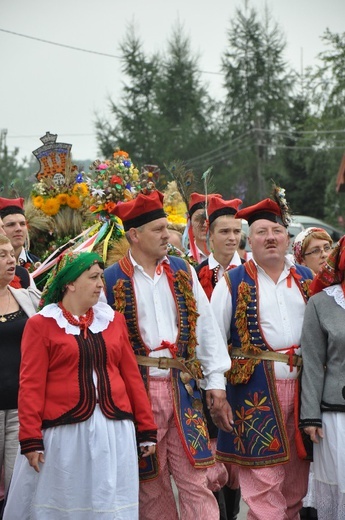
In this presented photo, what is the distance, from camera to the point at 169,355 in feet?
19.9

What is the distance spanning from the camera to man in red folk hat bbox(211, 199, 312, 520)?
20.9 ft

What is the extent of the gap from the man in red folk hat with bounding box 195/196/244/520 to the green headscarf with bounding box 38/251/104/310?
2.14 metres

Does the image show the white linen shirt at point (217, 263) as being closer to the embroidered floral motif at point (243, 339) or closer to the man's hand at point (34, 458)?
the embroidered floral motif at point (243, 339)

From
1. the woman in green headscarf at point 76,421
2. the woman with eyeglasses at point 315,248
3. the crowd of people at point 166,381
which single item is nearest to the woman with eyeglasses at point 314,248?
the woman with eyeglasses at point 315,248

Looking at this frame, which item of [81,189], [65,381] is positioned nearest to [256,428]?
[65,381]

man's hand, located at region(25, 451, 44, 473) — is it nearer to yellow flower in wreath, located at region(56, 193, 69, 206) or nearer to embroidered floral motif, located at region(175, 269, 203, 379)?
embroidered floral motif, located at region(175, 269, 203, 379)

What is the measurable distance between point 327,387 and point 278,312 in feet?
2.01

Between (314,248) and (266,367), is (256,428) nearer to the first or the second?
(266,367)

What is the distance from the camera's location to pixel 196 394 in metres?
6.17

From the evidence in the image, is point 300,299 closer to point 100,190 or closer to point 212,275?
point 212,275

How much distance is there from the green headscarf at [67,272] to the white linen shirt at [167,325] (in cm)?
46

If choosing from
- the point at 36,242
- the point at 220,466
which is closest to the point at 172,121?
the point at 36,242

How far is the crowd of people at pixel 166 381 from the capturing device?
17.9 feet

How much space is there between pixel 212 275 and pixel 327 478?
8.45 feet
